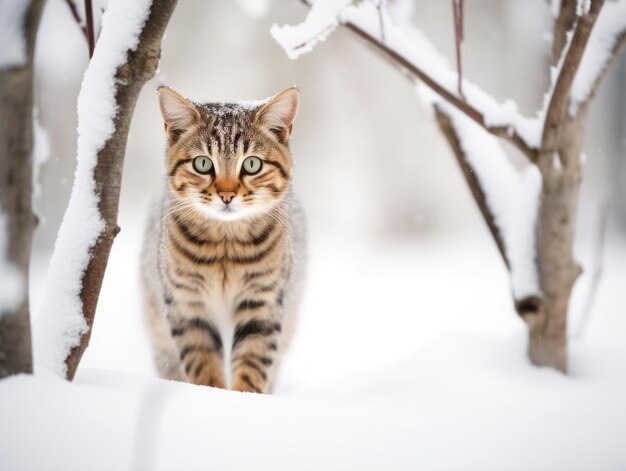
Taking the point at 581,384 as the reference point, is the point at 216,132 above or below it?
above

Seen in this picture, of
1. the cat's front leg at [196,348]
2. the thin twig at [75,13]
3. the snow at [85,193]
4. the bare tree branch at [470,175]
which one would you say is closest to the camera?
the snow at [85,193]

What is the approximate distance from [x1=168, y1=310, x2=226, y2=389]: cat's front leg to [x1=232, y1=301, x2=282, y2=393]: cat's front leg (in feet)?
0.20

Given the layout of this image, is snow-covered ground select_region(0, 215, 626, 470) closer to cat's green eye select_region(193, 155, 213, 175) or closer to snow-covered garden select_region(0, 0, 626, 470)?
snow-covered garden select_region(0, 0, 626, 470)

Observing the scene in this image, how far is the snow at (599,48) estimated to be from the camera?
1.62 metres

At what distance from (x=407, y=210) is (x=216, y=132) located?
389 centimetres

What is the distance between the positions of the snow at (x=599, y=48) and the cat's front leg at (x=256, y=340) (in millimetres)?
1113

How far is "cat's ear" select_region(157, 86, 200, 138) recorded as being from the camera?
5.19ft

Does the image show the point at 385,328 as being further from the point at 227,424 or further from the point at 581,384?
the point at 227,424

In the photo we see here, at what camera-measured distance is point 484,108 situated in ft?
5.64

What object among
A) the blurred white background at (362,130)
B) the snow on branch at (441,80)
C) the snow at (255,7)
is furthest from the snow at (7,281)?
the snow at (255,7)

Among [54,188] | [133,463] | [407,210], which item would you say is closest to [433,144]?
[407,210]

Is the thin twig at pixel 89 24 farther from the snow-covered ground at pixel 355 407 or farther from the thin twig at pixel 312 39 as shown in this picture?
the snow-covered ground at pixel 355 407

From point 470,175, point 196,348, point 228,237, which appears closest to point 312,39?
point 228,237

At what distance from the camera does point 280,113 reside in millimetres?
1705
